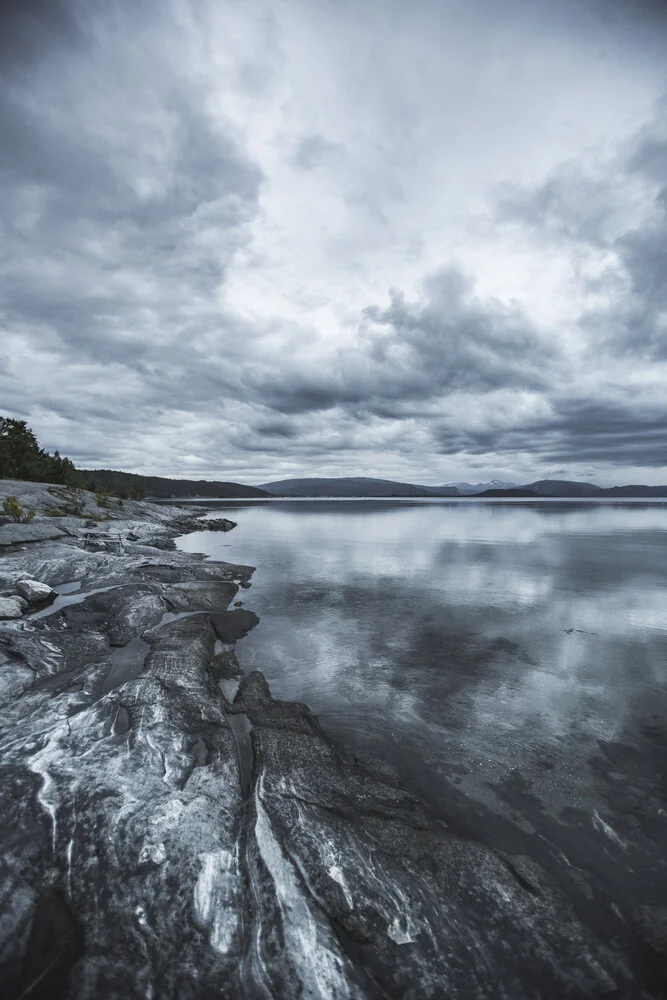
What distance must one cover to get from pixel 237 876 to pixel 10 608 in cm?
1530

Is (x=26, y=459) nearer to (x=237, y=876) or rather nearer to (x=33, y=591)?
(x=33, y=591)

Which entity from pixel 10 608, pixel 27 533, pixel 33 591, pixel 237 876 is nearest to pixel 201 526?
pixel 27 533

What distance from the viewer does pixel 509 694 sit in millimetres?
11617

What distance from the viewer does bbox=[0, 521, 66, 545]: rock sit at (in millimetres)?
29019

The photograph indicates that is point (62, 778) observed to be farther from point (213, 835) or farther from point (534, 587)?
point (534, 587)

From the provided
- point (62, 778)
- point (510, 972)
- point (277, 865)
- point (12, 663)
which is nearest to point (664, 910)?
point (510, 972)

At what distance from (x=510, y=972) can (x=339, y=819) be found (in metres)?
2.75

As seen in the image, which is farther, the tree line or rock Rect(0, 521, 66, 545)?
the tree line

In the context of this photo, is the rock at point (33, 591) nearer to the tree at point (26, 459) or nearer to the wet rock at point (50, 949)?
the wet rock at point (50, 949)

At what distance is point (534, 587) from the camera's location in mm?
24688

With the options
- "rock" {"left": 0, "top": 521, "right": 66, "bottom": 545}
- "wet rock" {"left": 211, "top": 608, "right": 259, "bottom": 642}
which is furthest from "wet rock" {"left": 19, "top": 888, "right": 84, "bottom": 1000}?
"rock" {"left": 0, "top": 521, "right": 66, "bottom": 545}

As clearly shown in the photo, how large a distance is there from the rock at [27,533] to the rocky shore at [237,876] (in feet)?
79.2

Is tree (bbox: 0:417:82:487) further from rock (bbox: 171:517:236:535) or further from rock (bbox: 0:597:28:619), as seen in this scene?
rock (bbox: 0:597:28:619)

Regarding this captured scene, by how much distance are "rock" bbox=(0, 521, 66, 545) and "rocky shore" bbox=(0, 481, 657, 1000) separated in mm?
24155
